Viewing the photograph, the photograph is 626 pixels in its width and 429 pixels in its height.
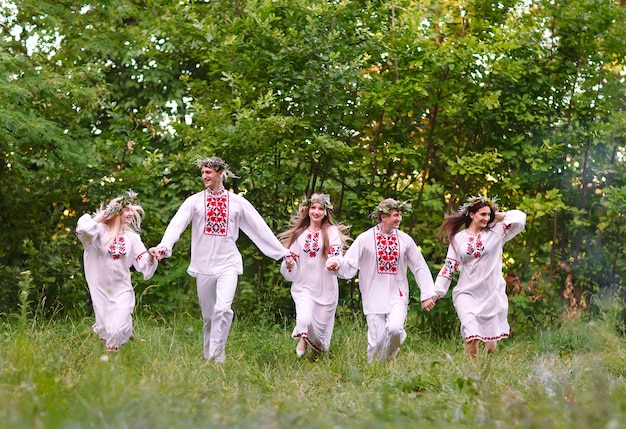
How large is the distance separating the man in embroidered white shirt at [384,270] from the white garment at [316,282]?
246mm

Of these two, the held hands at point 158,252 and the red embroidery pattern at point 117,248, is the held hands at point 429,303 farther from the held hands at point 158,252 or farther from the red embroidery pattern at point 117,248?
the red embroidery pattern at point 117,248

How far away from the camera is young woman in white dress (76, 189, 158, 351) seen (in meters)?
9.20

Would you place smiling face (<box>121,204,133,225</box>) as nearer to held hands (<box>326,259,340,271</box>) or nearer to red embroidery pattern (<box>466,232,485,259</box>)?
held hands (<box>326,259,340,271</box>)

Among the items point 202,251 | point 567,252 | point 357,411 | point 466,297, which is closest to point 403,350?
point 466,297

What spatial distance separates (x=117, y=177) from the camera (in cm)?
1223

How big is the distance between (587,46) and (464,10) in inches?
65.9

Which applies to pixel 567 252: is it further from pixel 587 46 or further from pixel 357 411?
pixel 357 411

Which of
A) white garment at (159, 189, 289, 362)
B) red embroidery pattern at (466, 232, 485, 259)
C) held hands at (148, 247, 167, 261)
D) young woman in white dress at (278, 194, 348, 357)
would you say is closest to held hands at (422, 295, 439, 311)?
red embroidery pattern at (466, 232, 485, 259)

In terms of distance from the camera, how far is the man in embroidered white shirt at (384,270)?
9906mm

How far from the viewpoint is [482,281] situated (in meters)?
10.1

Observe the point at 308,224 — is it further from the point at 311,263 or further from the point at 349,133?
the point at 349,133

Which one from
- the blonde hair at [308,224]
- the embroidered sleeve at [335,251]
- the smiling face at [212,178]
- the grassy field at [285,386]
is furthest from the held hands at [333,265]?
the smiling face at [212,178]

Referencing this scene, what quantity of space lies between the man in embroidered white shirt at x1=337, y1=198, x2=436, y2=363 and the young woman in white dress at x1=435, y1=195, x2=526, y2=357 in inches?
13.7

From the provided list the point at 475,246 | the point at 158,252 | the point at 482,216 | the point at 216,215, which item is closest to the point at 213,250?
the point at 216,215
